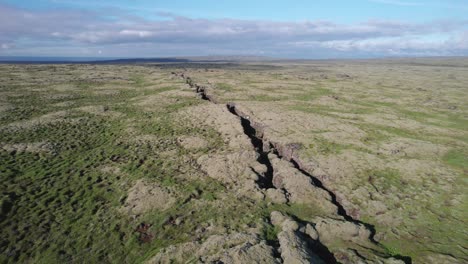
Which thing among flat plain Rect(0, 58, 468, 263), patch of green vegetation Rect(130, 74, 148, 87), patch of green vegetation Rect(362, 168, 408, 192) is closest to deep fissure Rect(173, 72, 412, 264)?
flat plain Rect(0, 58, 468, 263)

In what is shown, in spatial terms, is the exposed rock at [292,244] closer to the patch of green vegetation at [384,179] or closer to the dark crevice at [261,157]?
the dark crevice at [261,157]

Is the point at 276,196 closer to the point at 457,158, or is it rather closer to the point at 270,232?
the point at 270,232

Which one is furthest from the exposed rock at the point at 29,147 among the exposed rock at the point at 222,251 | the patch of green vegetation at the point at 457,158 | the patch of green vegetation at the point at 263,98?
the patch of green vegetation at the point at 457,158

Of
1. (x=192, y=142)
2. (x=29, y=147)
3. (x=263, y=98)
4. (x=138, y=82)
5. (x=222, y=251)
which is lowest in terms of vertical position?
(x=222, y=251)

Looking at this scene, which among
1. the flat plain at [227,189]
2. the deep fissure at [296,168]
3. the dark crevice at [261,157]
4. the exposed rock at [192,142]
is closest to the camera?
the flat plain at [227,189]

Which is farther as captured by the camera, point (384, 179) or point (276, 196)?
point (384, 179)

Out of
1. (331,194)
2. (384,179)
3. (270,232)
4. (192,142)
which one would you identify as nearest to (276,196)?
(270,232)

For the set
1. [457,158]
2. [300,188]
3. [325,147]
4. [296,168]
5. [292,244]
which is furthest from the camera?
[325,147]

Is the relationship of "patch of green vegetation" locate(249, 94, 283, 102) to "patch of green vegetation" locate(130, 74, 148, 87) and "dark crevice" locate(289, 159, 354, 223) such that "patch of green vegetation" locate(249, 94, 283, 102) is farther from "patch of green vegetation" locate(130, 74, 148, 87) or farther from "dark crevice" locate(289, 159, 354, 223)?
"patch of green vegetation" locate(130, 74, 148, 87)

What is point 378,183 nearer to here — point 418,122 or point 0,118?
point 418,122
